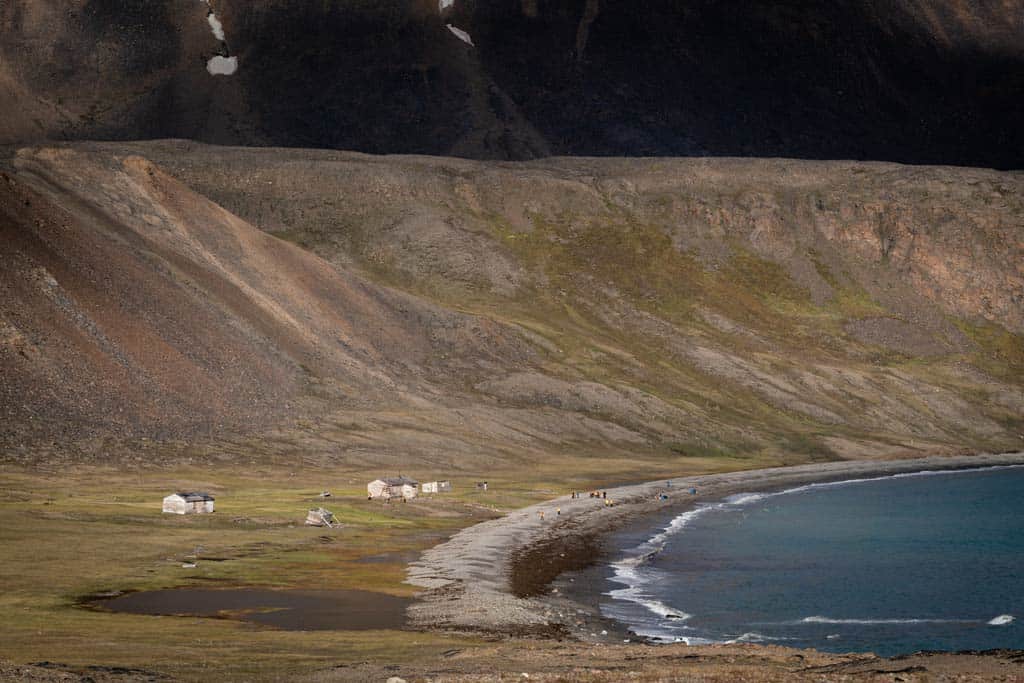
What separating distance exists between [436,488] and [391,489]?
8185 mm

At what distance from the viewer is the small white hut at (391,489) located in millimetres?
101438

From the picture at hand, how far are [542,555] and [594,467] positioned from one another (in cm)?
6331

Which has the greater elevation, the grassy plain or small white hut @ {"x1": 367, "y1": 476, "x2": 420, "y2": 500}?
small white hut @ {"x1": 367, "y1": 476, "x2": 420, "y2": 500}

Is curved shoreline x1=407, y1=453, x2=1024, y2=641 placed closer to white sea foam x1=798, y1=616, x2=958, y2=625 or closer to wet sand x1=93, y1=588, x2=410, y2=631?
wet sand x1=93, y1=588, x2=410, y2=631

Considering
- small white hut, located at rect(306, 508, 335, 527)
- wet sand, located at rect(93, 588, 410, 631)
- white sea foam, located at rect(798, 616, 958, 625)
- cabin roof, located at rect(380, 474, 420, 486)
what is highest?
cabin roof, located at rect(380, 474, 420, 486)

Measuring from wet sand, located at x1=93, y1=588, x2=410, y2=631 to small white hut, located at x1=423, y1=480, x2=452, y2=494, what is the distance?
159 feet

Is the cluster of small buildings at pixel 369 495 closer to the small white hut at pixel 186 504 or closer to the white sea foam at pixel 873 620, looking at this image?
the small white hut at pixel 186 504

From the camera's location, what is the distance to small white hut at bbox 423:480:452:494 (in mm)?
108806

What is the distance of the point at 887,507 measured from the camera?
12150cm

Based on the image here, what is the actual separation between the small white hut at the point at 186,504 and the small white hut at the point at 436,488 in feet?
87.4

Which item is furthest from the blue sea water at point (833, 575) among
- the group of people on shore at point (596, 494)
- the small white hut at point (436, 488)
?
the small white hut at point (436, 488)

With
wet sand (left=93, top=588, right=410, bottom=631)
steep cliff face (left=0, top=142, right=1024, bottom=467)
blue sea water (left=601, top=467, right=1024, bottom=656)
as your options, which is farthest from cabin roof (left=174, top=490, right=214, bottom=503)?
blue sea water (left=601, top=467, right=1024, bottom=656)

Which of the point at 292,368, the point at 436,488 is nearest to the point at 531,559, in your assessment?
the point at 436,488

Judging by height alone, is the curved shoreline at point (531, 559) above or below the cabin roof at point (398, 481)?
below
